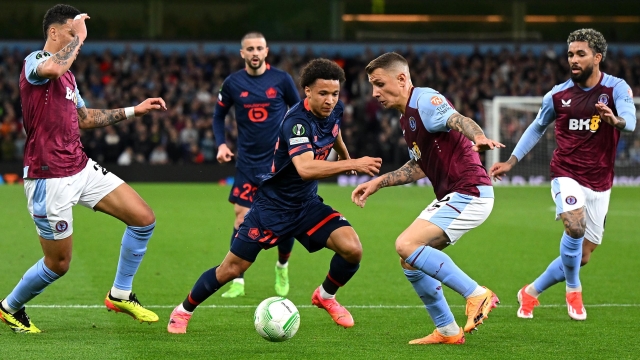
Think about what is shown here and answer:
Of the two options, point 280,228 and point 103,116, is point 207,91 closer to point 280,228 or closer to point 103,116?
point 103,116

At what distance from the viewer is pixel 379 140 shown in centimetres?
2700

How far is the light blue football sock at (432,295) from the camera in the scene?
6.34m

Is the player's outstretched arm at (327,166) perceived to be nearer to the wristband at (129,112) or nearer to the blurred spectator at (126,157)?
the wristband at (129,112)

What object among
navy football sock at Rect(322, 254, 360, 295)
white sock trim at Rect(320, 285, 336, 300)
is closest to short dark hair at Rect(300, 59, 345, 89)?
navy football sock at Rect(322, 254, 360, 295)

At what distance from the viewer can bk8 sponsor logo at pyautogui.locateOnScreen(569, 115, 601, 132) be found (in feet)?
25.0

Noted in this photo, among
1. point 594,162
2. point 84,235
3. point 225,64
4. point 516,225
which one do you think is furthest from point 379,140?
point 594,162

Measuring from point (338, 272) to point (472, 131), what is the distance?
1.93 meters

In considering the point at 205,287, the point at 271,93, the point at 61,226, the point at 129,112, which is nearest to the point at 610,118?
the point at 205,287

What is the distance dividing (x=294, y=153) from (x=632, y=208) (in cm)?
1409

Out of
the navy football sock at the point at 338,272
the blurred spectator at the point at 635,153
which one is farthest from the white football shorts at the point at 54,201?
the blurred spectator at the point at 635,153

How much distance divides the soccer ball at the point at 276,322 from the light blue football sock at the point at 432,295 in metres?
0.91

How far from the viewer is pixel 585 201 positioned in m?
7.59

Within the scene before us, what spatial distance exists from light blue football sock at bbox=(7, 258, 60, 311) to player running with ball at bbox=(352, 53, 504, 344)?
7.95ft

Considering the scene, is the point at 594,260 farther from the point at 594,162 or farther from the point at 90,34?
the point at 90,34
